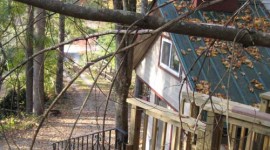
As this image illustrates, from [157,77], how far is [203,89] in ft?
12.1

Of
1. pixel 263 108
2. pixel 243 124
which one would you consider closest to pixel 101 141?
pixel 263 108

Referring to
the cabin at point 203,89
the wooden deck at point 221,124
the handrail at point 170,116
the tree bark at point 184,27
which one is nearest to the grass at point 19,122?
the cabin at point 203,89

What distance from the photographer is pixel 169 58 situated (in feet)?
30.9

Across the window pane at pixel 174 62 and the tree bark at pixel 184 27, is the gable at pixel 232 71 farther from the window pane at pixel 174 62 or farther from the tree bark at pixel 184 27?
the tree bark at pixel 184 27

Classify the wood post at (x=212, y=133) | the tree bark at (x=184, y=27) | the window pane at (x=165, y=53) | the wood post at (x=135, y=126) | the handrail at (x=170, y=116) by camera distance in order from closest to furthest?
the tree bark at (x=184, y=27), the wood post at (x=212, y=133), the handrail at (x=170, y=116), the wood post at (x=135, y=126), the window pane at (x=165, y=53)

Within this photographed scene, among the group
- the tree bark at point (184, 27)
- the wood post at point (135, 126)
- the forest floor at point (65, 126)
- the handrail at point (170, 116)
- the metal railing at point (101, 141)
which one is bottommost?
the forest floor at point (65, 126)

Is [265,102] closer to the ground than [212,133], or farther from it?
farther from it

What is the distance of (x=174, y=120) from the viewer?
368 centimetres

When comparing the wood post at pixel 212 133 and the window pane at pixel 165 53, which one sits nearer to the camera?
the wood post at pixel 212 133

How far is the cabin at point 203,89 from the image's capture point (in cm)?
310

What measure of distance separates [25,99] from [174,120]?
17.2 meters

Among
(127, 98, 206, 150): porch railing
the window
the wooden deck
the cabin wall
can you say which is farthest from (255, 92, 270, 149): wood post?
the window

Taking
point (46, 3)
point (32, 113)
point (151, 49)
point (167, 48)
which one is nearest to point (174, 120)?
point (46, 3)

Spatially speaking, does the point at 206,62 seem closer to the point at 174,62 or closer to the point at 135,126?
the point at 174,62
